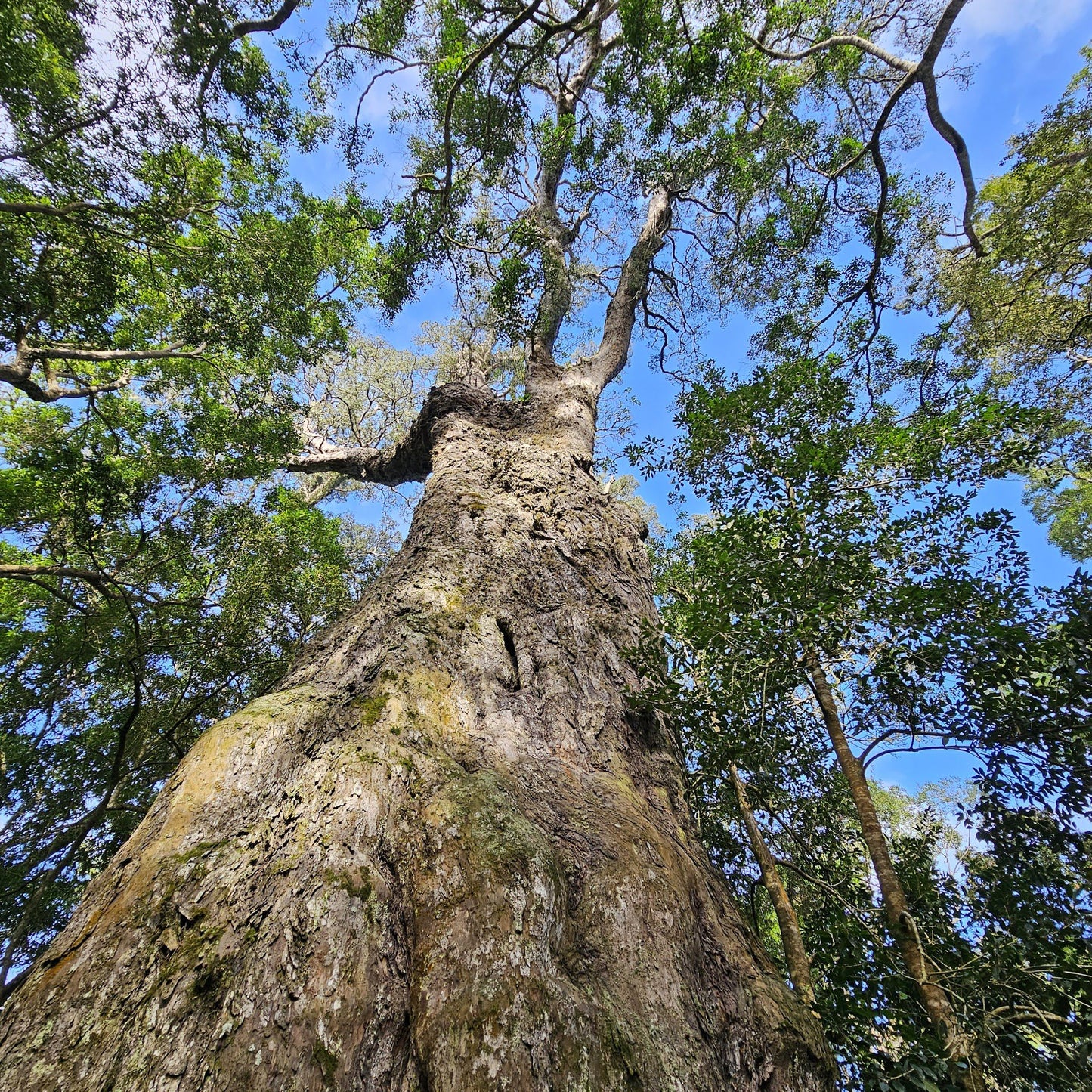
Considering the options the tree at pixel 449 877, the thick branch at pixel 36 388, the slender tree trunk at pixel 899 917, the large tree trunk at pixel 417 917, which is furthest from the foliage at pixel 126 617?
the slender tree trunk at pixel 899 917

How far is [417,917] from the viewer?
1660 mm

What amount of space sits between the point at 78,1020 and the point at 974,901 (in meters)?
4.30

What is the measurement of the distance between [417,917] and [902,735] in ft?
11.7

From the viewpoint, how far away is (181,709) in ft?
22.2

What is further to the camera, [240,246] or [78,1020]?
[240,246]

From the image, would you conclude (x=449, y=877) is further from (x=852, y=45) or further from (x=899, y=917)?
(x=852, y=45)

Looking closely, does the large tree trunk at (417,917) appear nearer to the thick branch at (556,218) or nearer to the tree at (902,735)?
the tree at (902,735)

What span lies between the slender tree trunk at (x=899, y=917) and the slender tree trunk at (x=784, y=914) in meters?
0.53

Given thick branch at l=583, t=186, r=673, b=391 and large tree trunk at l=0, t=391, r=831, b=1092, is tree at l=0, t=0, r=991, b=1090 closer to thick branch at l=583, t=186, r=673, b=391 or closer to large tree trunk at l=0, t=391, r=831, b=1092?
large tree trunk at l=0, t=391, r=831, b=1092

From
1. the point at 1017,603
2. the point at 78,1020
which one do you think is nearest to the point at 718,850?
the point at 1017,603

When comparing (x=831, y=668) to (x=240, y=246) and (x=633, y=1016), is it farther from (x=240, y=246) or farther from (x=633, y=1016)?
(x=240, y=246)

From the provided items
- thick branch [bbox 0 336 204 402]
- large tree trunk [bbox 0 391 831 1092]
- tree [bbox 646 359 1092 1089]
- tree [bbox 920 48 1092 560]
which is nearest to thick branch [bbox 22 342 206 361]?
thick branch [bbox 0 336 204 402]

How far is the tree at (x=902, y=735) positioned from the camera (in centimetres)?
273

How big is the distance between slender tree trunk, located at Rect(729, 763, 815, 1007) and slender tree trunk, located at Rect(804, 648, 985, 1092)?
0.53m
